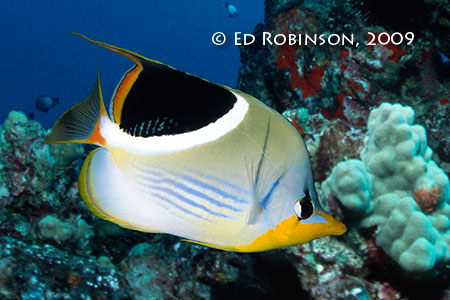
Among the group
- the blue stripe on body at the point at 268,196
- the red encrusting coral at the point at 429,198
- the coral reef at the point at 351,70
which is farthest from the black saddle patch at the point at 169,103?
the coral reef at the point at 351,70

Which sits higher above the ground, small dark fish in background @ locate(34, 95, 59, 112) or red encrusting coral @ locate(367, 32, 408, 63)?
red encrusting coral @ locate(367, 32, 408, 63)

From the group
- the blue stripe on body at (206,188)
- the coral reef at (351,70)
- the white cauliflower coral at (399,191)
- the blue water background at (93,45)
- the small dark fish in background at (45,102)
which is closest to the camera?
the blue stripe on body at (206,188)

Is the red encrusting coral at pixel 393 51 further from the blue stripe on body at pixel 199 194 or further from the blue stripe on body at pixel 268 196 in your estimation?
the blue stripe on body at pixel 199 194

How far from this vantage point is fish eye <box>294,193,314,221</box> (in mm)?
981

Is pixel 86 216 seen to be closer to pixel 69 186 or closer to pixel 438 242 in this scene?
pixel 69 186

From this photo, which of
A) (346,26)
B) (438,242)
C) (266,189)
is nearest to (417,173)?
(438,242)

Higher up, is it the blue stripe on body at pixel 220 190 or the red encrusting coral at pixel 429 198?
the blue stripe on body at pixel 220 190

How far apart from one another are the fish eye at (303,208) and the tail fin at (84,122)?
2.05 ft

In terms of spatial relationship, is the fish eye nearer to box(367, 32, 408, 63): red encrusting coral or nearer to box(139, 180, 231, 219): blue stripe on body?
box(139, 180, 231, 219): blue stripe on body

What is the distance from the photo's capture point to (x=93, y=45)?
9456 cm

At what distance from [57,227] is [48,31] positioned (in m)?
118

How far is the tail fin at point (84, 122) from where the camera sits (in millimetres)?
981

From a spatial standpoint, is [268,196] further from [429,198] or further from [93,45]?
[93,45]

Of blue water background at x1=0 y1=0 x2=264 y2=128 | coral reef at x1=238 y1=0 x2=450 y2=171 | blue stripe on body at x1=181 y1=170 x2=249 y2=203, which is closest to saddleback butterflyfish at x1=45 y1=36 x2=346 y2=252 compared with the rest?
blue stripe on body at x1=181 y1=170 x2=249 y2=203
